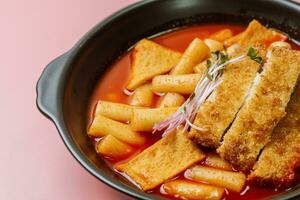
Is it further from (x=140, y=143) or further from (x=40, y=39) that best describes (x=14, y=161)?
(x=40, y=39)

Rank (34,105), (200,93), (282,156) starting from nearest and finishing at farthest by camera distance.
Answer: (282,156)
(200,93)
(34,105)

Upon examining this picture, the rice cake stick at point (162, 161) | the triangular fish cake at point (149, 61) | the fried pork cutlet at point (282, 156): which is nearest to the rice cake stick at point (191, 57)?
the triangular fish cake at point (149, 61)

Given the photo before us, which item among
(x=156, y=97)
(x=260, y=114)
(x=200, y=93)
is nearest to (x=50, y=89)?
(x=156, y=97)

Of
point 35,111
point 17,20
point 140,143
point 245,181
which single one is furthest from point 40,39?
point 245,181

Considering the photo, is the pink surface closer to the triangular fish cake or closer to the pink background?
the pink background

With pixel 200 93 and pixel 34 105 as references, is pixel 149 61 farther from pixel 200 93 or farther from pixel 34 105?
pixel 34 105
